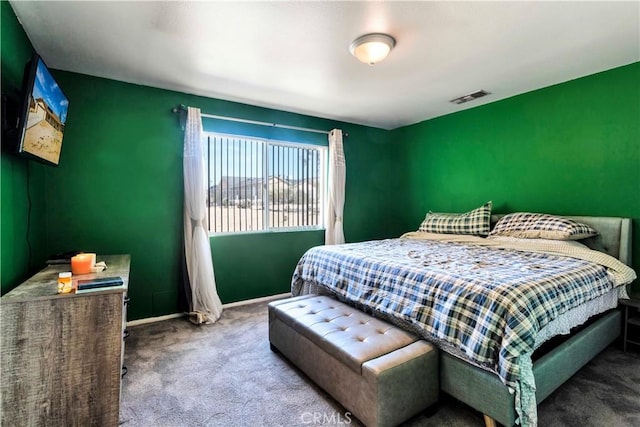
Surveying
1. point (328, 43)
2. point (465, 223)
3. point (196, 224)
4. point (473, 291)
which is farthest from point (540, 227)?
point (196, 224)

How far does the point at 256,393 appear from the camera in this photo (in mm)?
1915

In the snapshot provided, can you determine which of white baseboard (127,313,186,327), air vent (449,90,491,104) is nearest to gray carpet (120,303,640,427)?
white baseboard (127,313,186,327)

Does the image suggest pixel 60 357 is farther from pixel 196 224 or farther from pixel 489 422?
pixel 489 422

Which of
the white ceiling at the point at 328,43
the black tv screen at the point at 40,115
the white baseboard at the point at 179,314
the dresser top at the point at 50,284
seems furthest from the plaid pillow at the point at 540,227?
the black tv screen at the point at 40,115

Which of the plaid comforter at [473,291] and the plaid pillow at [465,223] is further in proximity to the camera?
the plaid pillow at [465,223]

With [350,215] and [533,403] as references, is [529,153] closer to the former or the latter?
[350,215]

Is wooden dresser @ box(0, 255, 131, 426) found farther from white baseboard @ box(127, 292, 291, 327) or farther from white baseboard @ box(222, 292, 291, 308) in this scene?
white baseboard @ box(222, 292, 291, 308)

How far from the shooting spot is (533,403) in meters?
1.42

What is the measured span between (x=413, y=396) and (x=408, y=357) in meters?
0.21

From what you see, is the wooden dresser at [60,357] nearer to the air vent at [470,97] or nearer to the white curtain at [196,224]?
the white curtain at [196,224]

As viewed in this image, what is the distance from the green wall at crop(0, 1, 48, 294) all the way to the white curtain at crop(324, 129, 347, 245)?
2.97m

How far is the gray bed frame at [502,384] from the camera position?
1479mm

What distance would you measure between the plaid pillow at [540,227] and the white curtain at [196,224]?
9.94 ft

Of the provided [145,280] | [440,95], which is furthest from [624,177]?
[145,280]
